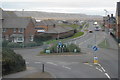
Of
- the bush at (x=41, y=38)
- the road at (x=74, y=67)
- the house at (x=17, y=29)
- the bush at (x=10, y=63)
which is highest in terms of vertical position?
the house at (x=17, y=29)

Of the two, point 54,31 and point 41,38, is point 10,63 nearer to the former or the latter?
point 41,38

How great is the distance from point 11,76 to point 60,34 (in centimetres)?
5662

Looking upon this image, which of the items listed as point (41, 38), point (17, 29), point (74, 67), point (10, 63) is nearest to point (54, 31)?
point (41, 38)

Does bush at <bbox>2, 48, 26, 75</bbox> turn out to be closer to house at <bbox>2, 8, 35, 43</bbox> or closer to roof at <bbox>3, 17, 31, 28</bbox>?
house at <bbox>2, 8, 35, 43</bbox>

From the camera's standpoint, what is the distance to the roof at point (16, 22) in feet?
211

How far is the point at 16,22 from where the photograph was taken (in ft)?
216

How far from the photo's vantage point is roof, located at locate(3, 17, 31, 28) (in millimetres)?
64425

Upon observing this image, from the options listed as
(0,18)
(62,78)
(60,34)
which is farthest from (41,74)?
(60,34)

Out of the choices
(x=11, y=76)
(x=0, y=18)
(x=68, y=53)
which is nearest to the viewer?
(x=11, y=76)

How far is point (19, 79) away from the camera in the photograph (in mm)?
16875

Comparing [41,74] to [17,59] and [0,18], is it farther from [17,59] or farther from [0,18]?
[0,18]

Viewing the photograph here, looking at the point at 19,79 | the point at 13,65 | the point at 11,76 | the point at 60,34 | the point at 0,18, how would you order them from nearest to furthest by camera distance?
1. the point at 19,79
2. the point at 11,76
3. the point at 13,65
4. the point at 0,18
5. the point at 60,34

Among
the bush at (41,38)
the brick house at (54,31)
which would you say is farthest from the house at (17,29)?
A: the brick house at (54,31)

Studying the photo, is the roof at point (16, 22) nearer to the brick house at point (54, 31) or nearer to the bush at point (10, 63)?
the brick house at point (54, 31)
